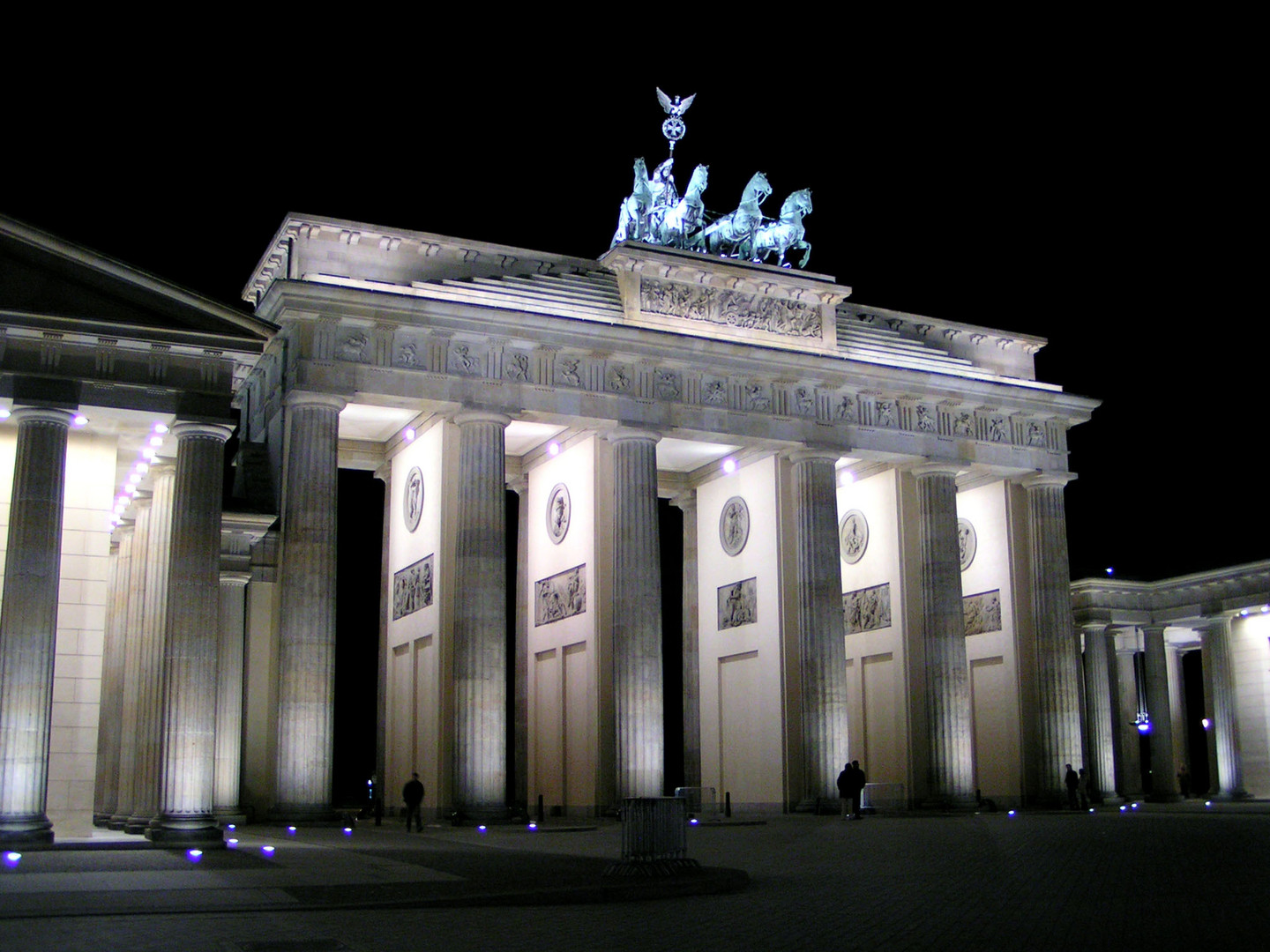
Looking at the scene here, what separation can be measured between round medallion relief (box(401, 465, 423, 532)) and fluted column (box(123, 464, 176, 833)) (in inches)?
456

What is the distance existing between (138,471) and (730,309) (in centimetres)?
1936

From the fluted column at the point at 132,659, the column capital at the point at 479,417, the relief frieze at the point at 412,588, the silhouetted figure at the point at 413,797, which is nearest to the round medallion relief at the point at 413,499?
the relief frieze at the point at 412,588

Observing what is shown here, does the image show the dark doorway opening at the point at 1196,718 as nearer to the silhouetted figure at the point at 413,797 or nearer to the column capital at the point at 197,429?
the silhouetted figure at the point at 413,797

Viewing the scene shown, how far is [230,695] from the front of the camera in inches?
1291

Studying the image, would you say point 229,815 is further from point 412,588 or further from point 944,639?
point 944,639

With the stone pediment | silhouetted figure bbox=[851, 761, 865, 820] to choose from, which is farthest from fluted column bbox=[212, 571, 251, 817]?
silhouetted figure bbox=[851, 761, 865, 820]

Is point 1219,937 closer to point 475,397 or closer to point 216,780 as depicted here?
point 216,780

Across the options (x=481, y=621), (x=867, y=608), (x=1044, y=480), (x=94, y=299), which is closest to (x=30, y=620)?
(x=94, y=299)

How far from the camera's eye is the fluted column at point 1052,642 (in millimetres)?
45656

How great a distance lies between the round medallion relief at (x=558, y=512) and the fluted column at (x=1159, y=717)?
28.4 metres

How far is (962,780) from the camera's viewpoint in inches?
1720

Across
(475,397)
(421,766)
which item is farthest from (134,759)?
(475,397)

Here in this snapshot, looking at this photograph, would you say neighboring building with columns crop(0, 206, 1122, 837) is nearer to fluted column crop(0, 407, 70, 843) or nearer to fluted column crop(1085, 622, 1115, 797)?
fluted column crop(0, 407, 70, 843)

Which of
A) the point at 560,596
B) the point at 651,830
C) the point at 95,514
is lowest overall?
the point at 651,830
